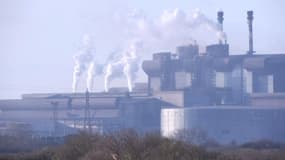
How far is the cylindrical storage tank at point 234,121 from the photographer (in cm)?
9769

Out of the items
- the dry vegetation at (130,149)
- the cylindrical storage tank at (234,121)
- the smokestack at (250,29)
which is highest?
the smokestack at (250,29)

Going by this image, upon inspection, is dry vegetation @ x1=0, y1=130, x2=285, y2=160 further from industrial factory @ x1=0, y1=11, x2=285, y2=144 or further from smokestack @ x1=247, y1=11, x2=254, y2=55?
smokestack @ x1=247, y1=11, x2=254, y2=55

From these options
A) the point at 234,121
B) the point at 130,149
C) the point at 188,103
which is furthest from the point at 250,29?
the point at 130,149

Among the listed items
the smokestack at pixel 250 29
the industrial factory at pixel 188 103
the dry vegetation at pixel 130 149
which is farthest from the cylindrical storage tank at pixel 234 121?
the dry vegetation at pixel 130 149

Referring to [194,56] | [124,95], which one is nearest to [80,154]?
[124,95]

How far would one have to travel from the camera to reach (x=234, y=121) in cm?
9906

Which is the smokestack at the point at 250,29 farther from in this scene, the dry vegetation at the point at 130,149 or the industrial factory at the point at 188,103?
the dry vegetation at the point at 130,149

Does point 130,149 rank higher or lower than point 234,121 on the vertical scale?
higher

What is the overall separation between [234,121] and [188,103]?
1134 cm

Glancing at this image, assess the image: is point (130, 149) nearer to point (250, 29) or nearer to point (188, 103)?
point (188, 103)

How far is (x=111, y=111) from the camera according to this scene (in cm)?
10756

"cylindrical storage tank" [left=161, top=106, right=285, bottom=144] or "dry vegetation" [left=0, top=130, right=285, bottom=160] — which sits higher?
"dry vegetation" [left=0, top=130, right=285, bottom=160]

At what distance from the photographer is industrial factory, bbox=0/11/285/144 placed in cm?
9856

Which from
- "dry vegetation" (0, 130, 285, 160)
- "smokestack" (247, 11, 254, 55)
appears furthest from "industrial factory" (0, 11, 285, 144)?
"dry vegetation" (0, 130, 285, 160)
